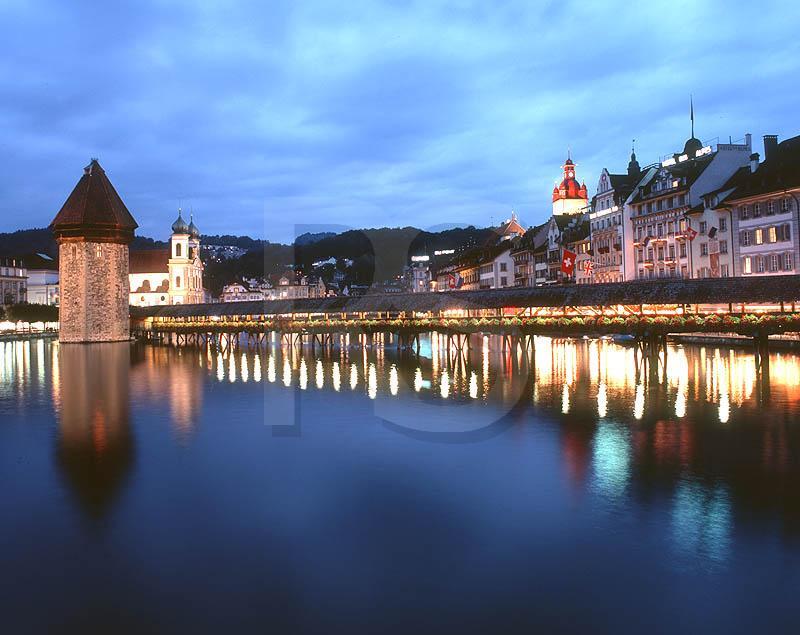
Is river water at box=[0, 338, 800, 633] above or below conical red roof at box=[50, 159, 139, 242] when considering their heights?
below

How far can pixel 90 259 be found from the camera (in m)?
76.9

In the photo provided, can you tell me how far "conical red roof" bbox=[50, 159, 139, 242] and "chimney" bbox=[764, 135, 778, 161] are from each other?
57803 mm

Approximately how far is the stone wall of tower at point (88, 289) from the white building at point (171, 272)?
38.0m

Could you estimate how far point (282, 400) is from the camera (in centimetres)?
2859

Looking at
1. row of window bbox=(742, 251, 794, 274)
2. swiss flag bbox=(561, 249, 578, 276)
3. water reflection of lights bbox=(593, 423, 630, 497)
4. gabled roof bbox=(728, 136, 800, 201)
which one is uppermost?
gabled roof bbox=(728, 136, 800, 201)

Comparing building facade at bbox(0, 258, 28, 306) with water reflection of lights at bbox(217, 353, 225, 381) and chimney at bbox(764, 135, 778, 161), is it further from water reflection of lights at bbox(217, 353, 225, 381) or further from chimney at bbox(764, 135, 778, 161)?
chimney at bbox(764, 135, 778, 161)

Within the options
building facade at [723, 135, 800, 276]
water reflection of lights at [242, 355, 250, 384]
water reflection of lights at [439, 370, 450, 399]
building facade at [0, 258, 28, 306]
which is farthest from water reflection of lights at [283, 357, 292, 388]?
building facade at [0, 258, 28, 306]

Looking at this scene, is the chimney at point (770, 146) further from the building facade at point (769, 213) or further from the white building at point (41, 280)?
the white building at point (41, 280)

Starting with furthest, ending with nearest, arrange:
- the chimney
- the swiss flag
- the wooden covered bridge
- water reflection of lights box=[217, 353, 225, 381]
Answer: the swiss flag, the chimney, water reflection of lights box=[217, 353, 225, 381], the wooden covered bridge

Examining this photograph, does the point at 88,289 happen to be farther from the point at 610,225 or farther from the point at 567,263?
the point at 610,225

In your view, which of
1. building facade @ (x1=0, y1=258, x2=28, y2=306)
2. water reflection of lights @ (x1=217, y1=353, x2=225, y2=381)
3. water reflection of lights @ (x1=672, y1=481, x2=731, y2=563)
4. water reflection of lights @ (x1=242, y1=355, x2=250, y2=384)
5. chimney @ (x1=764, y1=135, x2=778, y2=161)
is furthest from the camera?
building facade @ (x1=0, y1=258, x2=28, y2=306)

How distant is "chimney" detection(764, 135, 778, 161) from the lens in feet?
166

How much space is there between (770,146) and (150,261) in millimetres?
92401

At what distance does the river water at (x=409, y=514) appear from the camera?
951 cm
